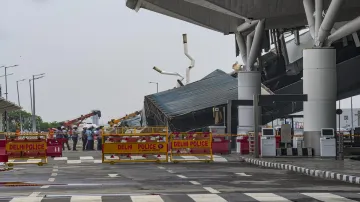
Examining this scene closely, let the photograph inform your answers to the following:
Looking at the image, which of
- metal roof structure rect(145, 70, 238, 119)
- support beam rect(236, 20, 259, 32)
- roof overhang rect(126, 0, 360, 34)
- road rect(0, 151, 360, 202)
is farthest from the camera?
metal roof structure rect(145, 70, 238, 119)

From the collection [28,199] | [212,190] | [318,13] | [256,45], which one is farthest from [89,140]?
[28,199]

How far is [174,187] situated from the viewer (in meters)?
18.9

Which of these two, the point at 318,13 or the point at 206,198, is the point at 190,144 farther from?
the point at 206,198

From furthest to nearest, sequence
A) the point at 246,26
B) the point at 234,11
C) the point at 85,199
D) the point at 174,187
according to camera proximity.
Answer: the point at 246,26 < the point at 234,11 < the point at 174,187 < the point at 85,199

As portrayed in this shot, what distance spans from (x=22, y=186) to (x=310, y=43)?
4699 centimetres

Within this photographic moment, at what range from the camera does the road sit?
15789 mm

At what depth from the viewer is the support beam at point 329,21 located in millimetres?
36719

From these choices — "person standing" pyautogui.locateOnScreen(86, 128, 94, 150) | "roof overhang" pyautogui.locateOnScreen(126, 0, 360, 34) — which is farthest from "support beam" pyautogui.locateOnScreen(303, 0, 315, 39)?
"person standing" pyautogui.locateOnScreen(86, 128, 94, 150)

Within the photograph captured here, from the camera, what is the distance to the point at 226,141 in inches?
1635

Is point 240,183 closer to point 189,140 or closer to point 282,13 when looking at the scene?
point 189,140

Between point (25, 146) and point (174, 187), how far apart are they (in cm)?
1708

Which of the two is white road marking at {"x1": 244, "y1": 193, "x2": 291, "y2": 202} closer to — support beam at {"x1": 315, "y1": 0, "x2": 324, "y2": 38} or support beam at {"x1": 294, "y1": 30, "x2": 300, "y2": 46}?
support beam at {"x1": 315, "y1": 0, "x2": 324, "y2": 38}

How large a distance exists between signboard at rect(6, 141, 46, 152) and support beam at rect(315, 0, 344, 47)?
45.2 ft

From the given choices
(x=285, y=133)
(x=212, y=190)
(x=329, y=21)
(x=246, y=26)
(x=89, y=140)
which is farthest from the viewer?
(x=89, y=140)
